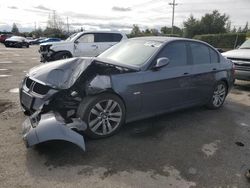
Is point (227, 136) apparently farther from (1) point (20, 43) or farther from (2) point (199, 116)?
(1) point (20, 43)

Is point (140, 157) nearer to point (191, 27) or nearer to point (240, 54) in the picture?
point (240, 54)

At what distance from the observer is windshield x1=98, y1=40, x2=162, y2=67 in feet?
15.9

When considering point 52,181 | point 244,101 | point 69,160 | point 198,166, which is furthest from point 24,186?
point 244,101

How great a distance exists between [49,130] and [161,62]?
219 centimetres

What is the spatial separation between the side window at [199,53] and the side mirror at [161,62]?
1.11m

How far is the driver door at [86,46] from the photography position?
41.2ft

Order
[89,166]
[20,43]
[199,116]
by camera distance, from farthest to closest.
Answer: [20,43] < [199,116] < [89,166]

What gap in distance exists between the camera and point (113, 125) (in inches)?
173

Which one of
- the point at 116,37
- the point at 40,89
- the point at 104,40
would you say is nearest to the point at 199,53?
the point at 40,89

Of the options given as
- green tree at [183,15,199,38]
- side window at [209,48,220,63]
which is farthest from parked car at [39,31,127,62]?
green tree at [183,15,199,38]

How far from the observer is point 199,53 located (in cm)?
581

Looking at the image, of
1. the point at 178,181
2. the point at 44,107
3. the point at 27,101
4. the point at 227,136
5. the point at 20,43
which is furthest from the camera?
the point at 20,43

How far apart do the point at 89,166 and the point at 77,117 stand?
85 cm

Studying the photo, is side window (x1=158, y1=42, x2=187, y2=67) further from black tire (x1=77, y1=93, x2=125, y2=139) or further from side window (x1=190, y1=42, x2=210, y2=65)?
black tire (x1=77, y1=93, x2=125, y2=139)
